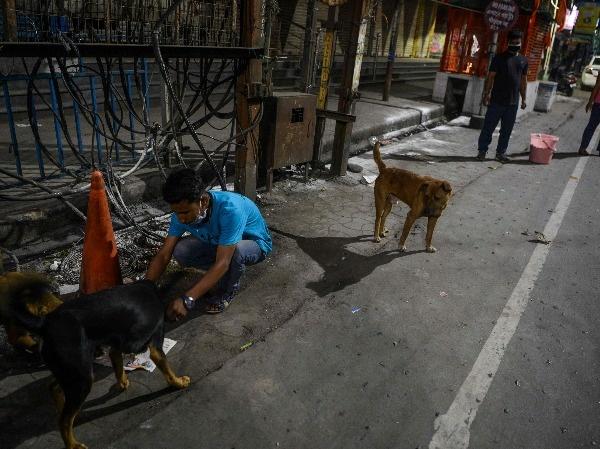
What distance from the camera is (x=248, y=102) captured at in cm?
503

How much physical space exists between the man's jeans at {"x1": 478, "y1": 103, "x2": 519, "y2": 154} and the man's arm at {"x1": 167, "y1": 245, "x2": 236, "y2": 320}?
6.89m

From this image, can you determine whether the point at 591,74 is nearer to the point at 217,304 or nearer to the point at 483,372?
the point at 483,372

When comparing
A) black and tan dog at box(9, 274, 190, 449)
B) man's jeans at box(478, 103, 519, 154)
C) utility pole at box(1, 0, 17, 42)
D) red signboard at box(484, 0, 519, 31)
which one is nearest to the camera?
black and tan dog at box(9, 274, 190, 449)

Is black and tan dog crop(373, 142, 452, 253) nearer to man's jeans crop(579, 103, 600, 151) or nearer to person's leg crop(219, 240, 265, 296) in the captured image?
person's leg crop(219, 240, 265, 296)

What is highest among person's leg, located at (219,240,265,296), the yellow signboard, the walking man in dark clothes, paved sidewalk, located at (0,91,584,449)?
the yellow signboard

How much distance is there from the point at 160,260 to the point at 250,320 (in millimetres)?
850

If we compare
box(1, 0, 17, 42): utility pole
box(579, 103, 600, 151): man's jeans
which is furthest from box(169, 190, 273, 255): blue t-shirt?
box(579, 103, 600, 151): man's jeans

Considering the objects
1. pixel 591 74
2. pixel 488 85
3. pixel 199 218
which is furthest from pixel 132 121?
pixel 591 74

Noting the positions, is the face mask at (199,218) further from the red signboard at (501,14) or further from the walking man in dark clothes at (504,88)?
the red signboard at (501,14)

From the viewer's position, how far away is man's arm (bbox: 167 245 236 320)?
276cm

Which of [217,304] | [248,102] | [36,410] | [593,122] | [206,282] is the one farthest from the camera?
[593,122]

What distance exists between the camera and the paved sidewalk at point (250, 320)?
250cm

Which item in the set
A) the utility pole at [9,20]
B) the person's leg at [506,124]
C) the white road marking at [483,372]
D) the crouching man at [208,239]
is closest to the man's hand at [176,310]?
the crouching man at [208,239]

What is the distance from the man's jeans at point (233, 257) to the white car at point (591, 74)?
2564 centimetres
